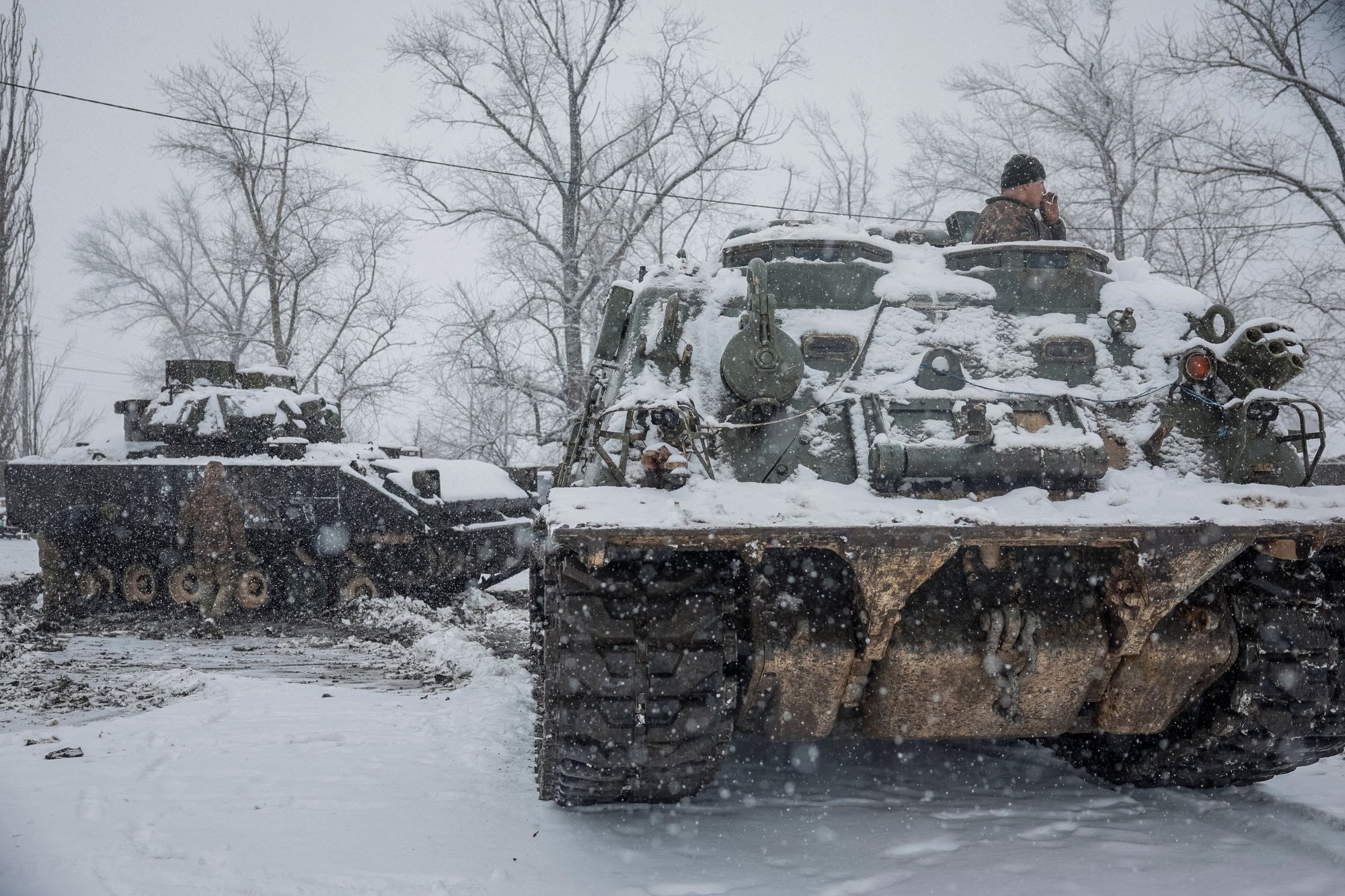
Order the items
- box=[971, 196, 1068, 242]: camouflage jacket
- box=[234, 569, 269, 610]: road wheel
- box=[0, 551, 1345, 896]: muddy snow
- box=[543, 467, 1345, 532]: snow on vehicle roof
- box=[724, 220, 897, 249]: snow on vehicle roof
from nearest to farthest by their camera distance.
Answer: box=[543, 467, 1345, 532]: snow on vehicle roof
box=[0, 551, 1345, 896]: muddy snow
box=[724, 220, 897, 249]: snow on vehicle roof
box=[971, 196, 1068, 242]: camouflage jacket
box=[234, 569, 269, 610]: road wheel

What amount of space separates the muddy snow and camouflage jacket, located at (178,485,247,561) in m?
3.72

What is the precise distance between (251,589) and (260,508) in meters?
0.87

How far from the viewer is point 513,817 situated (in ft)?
13.6

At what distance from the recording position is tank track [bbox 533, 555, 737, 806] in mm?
3545

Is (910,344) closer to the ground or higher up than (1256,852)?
higher up

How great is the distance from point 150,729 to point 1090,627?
4470mm

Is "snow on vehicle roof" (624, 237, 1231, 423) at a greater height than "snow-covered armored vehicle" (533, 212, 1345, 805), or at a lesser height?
greater

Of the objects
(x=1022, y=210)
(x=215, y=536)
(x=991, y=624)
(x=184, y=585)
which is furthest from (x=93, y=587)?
(x=991, y=624)

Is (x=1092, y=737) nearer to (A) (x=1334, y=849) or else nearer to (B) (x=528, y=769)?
(A) (x=1334, y=849)

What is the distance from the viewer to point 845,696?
4000mm

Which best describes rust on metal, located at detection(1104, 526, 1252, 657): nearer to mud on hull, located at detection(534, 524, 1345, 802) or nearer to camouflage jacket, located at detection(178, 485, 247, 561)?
mud on hull, located at detection(534, 524, 1345, 802)

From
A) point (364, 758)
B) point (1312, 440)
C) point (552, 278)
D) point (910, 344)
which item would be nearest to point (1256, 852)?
point (1312, 440)

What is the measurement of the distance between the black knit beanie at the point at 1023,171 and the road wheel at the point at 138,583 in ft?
→ 29.7

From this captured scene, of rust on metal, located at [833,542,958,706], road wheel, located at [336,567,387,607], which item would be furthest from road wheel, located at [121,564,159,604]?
rust on metal, located at [833,542,958,706]
